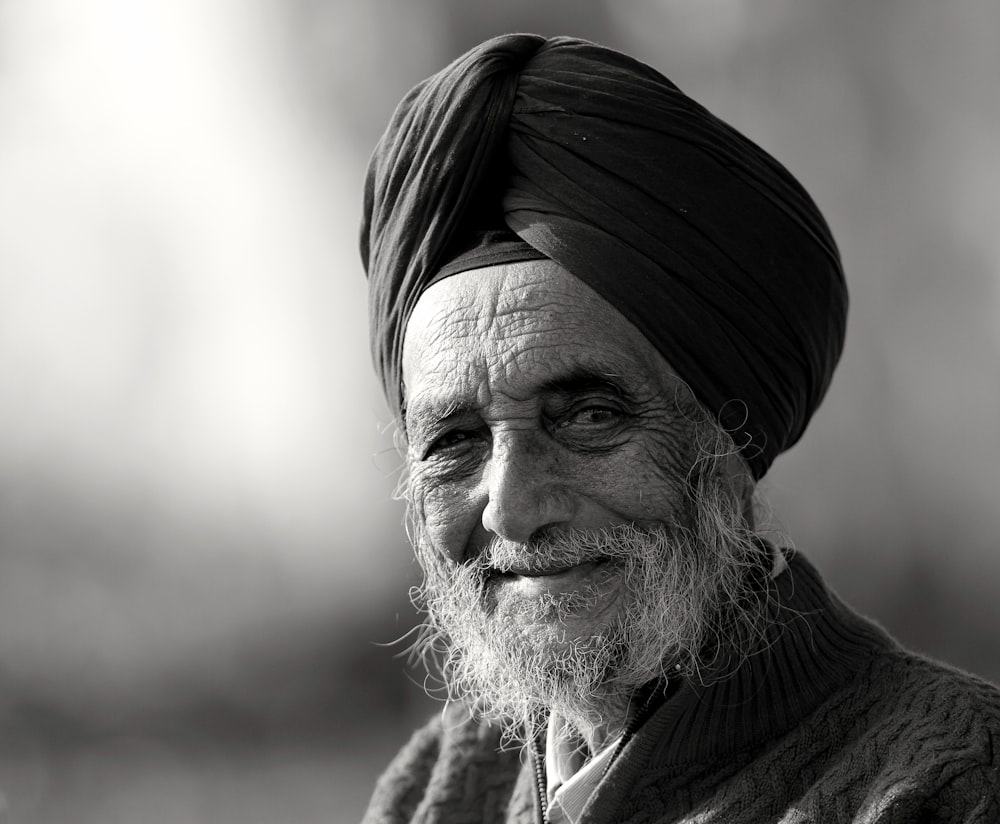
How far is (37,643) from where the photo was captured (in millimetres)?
8062

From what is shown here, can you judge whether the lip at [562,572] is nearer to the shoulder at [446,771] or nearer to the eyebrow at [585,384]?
the eyebrow at [585,384]

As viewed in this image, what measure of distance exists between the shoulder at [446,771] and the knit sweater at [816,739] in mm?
641

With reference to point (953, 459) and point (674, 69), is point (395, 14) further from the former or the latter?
point (953, 459)

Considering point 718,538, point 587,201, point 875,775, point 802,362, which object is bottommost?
point 875,775

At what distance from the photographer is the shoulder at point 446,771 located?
9.22ft

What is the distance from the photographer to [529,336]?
2.30 m

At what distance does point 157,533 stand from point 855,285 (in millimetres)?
4606

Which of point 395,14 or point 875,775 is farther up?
point 395,14

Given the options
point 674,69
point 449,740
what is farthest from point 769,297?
point 674,69

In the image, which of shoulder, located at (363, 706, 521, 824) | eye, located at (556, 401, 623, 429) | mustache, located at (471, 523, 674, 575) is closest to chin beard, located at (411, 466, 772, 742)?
mustache, located at (471, 523, 674, 575)

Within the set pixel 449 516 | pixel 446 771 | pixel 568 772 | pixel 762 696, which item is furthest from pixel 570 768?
pixel 449 516

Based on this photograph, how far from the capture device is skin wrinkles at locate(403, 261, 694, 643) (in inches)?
90.2

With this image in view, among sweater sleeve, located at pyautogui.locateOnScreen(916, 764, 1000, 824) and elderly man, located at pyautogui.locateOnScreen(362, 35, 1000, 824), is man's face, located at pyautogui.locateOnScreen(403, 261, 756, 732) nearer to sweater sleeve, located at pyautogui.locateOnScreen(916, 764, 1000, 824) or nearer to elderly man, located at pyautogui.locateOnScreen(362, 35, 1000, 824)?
elderly man, located at pyautogui.locateOnScreen(362, 35, 1000, 824)

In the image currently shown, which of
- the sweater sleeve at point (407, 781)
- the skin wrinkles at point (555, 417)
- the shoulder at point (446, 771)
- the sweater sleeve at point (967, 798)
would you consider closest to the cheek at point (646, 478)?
the skin wrinkles at point (555, 417)
